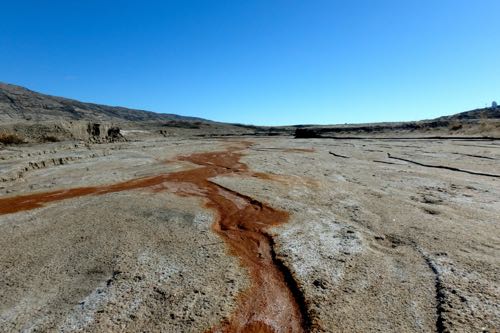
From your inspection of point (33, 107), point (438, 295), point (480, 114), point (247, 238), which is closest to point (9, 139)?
point (247, 238)

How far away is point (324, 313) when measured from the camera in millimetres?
2848

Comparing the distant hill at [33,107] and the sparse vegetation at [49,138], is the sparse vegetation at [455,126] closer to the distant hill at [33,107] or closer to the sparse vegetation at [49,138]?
the sparse vegetation at [49,138]

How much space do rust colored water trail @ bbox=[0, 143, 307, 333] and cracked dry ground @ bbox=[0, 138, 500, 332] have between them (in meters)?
0.02

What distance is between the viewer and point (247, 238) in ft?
14.7

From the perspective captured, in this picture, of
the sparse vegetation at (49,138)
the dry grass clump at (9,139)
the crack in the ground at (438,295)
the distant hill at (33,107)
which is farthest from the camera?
the distant hill at (33,107)

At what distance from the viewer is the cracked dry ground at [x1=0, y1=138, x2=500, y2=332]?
282 centimetres

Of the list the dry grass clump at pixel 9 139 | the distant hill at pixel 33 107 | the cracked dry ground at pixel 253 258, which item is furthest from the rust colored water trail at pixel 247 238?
the distant hill at pixel 33 107

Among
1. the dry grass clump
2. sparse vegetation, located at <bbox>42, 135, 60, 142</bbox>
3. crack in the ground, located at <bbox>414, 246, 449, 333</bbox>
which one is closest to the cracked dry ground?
crack in the ground, located at <bbox>414, 246, 449, 333</bbox>

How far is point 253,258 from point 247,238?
2.00 feet

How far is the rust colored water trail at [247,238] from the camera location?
9.32 ft

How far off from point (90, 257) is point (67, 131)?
1753cm

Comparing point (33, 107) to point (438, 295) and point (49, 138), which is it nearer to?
point (49, 138)

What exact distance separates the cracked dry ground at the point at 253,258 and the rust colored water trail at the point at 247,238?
0.02 m

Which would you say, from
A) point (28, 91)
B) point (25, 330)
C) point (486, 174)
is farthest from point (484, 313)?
point (28, 91)
